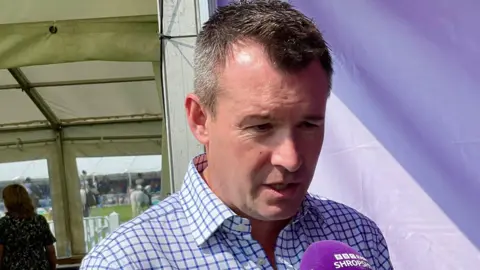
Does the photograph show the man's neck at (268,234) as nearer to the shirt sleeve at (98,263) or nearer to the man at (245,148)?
the man at (245,148)

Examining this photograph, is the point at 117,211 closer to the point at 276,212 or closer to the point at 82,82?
the point at 82,82

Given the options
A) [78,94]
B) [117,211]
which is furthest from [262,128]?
[117,211]

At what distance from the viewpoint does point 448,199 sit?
1595mm

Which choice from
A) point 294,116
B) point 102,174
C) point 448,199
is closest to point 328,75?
point 294,116

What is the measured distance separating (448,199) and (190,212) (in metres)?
0.91

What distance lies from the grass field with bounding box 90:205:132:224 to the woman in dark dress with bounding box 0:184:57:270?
1564 mm

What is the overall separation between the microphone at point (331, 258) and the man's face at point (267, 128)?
0.21 feet

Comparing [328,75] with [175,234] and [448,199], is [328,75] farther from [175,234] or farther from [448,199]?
[448,199]

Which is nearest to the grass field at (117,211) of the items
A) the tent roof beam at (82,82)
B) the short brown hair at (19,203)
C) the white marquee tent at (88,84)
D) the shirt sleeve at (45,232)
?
the white marquee tent at (88,84)

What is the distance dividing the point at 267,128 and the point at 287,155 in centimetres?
4

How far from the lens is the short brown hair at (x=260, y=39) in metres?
0.81

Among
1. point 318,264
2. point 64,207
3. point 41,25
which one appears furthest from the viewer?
point 64,207

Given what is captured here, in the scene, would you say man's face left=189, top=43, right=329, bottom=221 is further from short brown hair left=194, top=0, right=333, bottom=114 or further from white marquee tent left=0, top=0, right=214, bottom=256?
white marquee tent left=0, top=0, right=214, bottom=256

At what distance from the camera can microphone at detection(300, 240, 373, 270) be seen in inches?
29.5
